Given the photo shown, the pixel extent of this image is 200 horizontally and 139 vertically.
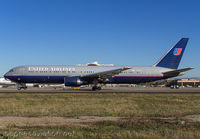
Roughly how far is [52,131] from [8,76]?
35.9 m

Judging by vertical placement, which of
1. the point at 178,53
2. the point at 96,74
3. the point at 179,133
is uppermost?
the point at 178,53

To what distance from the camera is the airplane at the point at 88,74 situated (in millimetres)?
38594

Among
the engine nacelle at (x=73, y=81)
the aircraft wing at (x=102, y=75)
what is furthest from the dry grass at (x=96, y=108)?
the aircraft wing at (x=102, y=75)

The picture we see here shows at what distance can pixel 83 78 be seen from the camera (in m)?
38.5

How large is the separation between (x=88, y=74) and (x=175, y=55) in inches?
680

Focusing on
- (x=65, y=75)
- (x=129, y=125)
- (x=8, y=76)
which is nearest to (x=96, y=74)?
(x=65, y=75)

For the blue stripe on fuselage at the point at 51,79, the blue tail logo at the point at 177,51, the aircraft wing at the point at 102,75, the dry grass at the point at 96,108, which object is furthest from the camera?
the blue tail logo at the point at 177,51

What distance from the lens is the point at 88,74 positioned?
39.8 m

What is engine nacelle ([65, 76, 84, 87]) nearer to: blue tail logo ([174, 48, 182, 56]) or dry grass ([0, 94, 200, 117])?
dry grass ([0, 94, 200, 117])

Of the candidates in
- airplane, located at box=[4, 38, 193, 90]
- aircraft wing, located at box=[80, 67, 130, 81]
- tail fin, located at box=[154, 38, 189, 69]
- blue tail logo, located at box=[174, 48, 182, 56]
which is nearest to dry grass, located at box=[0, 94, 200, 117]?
aircraft wing, located at box=[80, 67, 130, 81]

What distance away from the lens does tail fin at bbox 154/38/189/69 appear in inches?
1741

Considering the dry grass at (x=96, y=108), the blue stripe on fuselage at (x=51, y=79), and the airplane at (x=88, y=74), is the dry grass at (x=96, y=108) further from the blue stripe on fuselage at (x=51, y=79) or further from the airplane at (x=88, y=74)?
the blue stripe on fuselage at (x=51, y=79)

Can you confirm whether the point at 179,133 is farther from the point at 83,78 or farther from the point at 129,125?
the point at 83,78

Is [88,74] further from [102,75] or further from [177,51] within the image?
[177,51]
